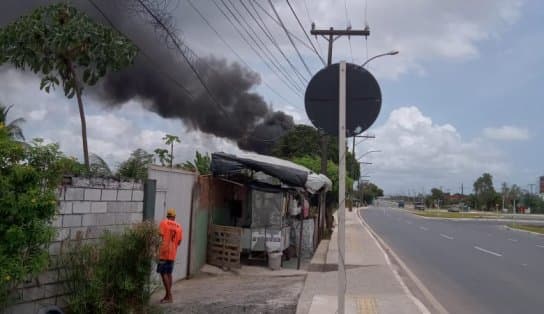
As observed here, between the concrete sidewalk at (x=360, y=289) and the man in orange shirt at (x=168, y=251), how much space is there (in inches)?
76.6

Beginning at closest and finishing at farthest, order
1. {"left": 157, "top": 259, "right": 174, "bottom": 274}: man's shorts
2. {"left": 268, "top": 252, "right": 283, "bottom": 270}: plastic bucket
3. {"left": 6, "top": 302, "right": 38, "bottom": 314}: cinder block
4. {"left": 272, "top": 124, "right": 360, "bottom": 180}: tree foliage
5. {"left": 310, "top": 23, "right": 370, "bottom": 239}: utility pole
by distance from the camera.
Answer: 1. {"left": 6, "top": 302, "right": 38, "bottom": 314}: cinder block
2. {"left": 157, "top": 259, "right": 174, "bottom": 274}: man's shorts
3. {"left": 268, "top": 252, "right": 283, "bottom": 270}: plastic bucket
4. {"left": 310, "top": 23, "right": 370, "bottom": 239}: utility pole
5. {"left": 272, "top": 124, "right": 360, "bottom": 180}: tree foliage

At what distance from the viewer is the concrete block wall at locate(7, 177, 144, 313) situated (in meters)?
6.30

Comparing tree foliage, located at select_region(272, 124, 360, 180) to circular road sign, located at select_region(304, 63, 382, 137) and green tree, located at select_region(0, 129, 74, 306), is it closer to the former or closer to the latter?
green tree, located at select_region(0, 129, 74, 306)

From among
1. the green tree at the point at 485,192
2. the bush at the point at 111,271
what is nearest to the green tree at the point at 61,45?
the bush at the point at 111,271

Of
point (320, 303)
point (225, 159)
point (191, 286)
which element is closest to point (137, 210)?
point (191, 286)

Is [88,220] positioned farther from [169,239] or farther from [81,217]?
[169,239]

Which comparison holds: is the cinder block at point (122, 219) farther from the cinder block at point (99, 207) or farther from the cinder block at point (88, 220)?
the cinder block at point (88, 220)

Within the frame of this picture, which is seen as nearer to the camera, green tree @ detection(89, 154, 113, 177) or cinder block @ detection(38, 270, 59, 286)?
cinder block @ detection(38, 270, 59, 286)

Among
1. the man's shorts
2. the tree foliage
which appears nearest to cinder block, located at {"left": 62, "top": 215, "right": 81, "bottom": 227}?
the man's shorts

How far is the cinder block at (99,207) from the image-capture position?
752 cm

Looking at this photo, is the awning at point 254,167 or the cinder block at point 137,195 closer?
the cinder block at point 137,195

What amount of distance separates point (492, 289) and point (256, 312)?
5.45m

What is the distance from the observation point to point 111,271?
6.78m

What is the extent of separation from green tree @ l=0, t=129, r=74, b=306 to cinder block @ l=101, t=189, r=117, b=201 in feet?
6.71
